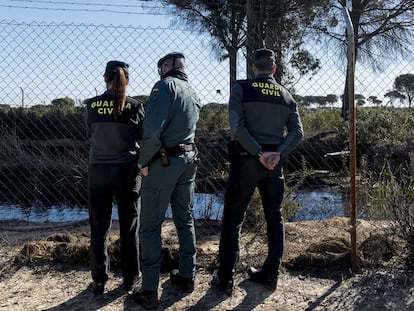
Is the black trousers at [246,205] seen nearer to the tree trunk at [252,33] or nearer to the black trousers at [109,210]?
the black trousers at [109,210]

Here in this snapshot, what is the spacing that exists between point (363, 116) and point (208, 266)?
11.1 m

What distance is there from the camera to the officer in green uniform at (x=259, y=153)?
146 inches

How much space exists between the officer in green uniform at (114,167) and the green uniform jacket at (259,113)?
0.80m

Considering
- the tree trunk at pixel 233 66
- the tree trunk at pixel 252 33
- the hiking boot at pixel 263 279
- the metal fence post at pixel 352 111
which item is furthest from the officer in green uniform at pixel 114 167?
the metal fence post at pixel 352 111

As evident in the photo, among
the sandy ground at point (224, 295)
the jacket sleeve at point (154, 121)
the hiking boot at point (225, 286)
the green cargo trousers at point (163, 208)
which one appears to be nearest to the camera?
the jacket sleeve at point (154, 121)

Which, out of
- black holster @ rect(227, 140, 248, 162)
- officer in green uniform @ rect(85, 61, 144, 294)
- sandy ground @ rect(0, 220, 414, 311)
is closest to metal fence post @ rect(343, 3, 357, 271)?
sandy ground @ rect(0, 220, 414, 311)

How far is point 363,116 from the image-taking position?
14.2m

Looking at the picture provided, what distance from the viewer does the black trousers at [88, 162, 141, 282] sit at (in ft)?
12.3

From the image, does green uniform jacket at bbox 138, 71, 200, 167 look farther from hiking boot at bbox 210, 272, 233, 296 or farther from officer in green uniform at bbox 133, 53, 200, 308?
hiking boot at bbox 210, 272, 233, 296

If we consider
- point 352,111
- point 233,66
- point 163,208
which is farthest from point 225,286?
point 233,66

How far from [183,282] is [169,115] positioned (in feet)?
4.57

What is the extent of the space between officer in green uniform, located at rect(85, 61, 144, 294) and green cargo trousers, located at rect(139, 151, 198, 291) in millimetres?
247

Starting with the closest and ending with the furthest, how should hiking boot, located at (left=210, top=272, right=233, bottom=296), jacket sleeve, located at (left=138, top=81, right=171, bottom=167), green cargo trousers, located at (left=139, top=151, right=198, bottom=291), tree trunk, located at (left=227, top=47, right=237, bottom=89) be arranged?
jacket sleeve, located at (left=138, top=81, right=171, bottom=167), green cargo trousers, located at (left=139, top=151, right=198, bottom=291), hiking boot, located at (left=210, top=272, right=233, bottom=296), tree trunk, located at (left=227, top=47, right=237, bottom=89)

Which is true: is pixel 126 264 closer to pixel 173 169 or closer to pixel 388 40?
pixel 173 169
